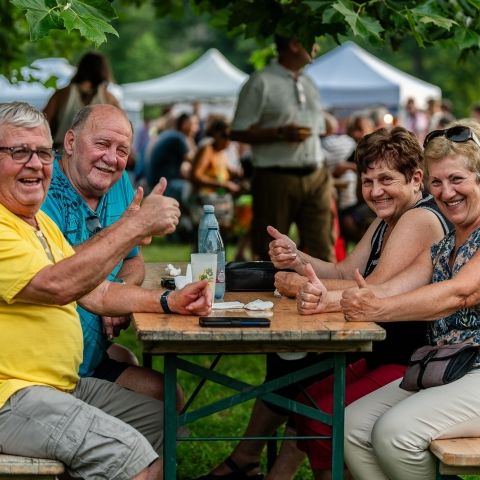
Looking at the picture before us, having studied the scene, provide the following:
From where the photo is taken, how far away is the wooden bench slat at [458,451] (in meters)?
3.46

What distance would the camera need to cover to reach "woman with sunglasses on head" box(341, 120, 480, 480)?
365cm

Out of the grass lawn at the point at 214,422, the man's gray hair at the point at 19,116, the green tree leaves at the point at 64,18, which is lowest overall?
the grass lawn at the point at 214,422

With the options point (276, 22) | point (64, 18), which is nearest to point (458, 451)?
point (64, 18)

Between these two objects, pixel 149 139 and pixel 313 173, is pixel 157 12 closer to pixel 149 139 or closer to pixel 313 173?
pixel 313 173

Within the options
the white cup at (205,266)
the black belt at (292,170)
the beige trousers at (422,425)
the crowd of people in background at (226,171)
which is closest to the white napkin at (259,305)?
the white cup at (205,266)

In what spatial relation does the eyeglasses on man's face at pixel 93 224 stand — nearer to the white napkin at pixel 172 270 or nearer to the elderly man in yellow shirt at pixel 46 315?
the white napkin at pixel 172 270

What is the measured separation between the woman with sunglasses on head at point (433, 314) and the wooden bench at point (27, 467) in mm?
1078

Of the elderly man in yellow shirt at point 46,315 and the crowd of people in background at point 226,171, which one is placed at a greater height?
the elderly man in yellow shirt at point 46,315

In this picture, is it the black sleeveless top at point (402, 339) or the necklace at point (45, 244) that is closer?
the necklace at point (45, 244)

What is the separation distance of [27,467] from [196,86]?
19.9m

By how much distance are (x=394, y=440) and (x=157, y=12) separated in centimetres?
544

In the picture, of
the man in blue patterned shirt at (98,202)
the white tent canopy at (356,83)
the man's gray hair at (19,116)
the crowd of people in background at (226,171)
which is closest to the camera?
the man's gray hair at (19,116)

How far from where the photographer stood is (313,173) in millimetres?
8453

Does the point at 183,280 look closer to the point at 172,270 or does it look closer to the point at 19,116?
the point at 172,270
